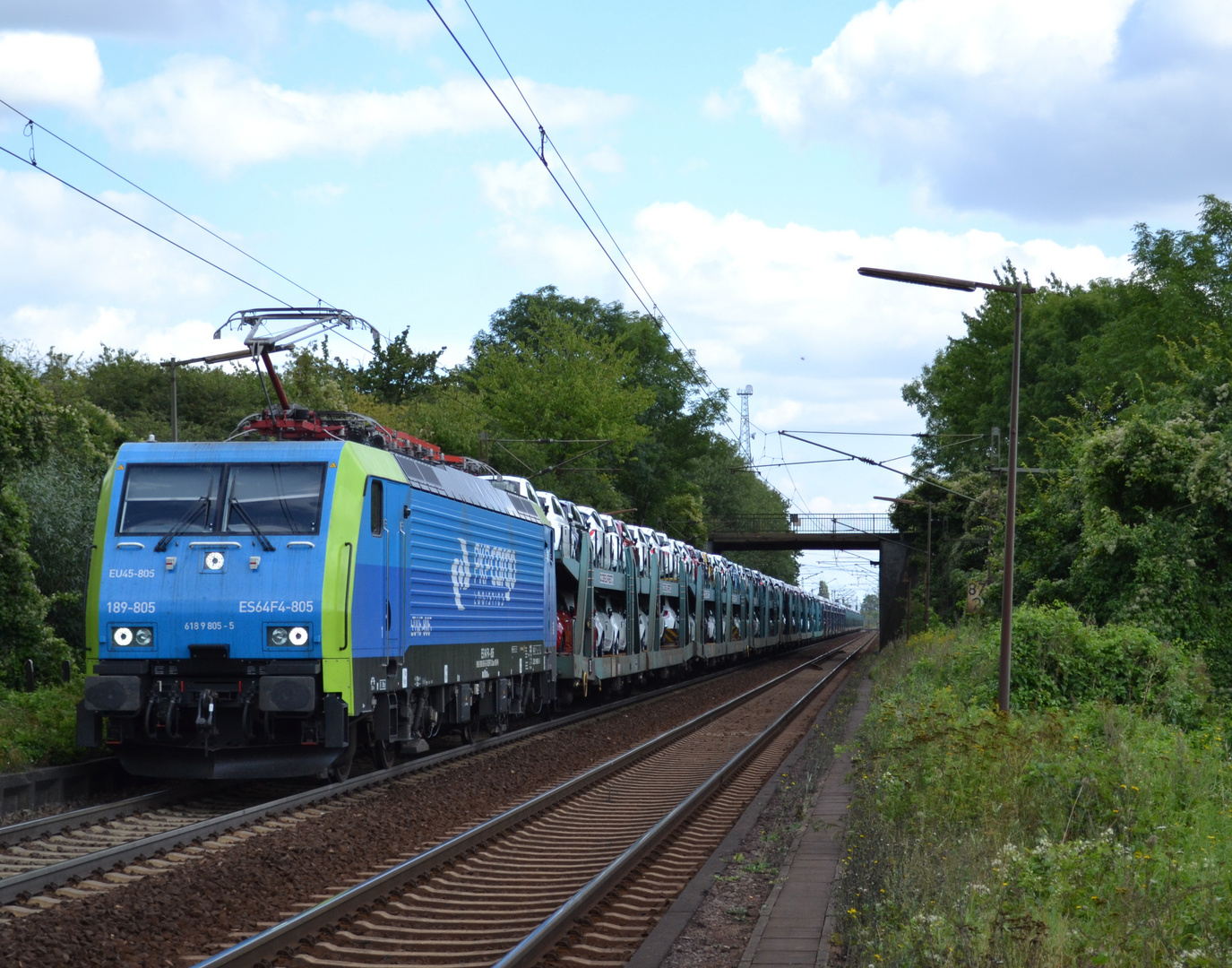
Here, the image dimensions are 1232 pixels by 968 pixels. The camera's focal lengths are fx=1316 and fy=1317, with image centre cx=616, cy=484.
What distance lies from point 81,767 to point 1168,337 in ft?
136

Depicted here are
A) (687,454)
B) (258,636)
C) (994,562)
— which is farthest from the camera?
(687,454)

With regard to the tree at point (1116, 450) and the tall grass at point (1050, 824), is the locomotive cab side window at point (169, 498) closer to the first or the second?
the tall grass at point (1050, 824)

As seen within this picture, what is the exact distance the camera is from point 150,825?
36.1 feet

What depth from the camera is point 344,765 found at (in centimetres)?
1369

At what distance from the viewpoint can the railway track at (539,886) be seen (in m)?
7.57

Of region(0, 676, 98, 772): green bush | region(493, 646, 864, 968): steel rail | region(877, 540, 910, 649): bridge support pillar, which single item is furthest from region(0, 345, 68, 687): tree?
region(877, 540, 910, 649): bridge support pillar

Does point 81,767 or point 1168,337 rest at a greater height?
point 1168,337

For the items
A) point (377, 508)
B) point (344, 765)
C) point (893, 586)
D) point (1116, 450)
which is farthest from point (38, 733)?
point (893, 586)

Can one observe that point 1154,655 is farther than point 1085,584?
No

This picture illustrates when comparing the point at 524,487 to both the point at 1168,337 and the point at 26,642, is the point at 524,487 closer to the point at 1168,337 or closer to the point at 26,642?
the point at 26,642

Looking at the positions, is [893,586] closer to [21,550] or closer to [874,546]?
[874,546]

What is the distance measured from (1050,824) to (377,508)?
7.01 meters

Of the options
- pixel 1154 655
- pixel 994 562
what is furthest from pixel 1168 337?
pixel 1154 655

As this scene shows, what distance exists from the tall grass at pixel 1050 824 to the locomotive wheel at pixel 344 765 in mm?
5123
